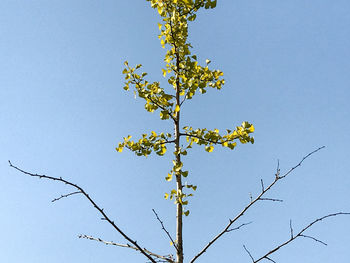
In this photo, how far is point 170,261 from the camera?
173 inches

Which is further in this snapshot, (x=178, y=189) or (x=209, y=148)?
(x=209, y=148)

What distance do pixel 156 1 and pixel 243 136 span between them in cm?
269

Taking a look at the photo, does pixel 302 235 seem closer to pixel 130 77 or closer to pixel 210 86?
pixel 210 86

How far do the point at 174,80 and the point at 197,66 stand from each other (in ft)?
1.54

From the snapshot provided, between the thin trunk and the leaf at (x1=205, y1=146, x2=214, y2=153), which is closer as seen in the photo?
the thin trunk

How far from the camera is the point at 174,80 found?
19.2ft

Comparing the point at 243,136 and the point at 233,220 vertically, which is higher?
the point at 243,136

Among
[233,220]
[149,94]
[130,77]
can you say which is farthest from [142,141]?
[233,220]

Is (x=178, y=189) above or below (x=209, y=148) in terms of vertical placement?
below

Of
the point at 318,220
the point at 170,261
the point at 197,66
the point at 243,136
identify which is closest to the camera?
the point at 318,220

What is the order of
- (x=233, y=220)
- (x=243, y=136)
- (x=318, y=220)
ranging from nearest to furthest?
1. (x=318, y=220)
2. (x=233, y=220)
3. (x=243, y=136)

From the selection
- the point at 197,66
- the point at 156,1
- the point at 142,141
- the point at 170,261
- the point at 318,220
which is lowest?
the point at 170,261

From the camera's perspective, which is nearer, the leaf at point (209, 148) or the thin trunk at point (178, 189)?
the thin trunk at point (178, 189)

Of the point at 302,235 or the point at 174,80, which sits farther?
the point at 174,80
